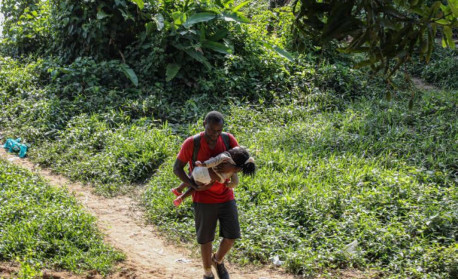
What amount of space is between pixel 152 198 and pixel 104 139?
174cm

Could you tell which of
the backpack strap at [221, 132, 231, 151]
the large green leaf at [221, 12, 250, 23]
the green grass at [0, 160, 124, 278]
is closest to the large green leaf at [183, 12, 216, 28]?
the large green leaf at [221, 12, 250, 23]

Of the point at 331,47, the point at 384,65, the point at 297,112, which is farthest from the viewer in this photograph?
the point at 331,47

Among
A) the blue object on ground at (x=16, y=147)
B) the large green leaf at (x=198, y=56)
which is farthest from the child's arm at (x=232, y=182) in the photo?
the large green leaf at (x=198, y=56)

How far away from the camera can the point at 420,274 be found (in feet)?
16.1

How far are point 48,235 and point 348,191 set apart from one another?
328cm

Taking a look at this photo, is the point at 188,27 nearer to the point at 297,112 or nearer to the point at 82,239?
the point at 297,112

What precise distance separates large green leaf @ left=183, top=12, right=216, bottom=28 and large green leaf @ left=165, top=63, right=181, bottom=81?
2.34 ft

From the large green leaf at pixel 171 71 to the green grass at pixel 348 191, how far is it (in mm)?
1368

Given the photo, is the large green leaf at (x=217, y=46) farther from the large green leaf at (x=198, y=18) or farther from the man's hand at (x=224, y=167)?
the man's hand at (x=224, y=167)

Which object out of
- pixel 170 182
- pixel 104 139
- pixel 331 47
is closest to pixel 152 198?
pixel 170 182

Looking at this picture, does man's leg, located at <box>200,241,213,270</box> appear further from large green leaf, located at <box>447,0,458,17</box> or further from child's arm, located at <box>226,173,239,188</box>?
Result: large green leaf, located at <box>447,0,458,17</box>

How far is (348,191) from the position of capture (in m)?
6.21

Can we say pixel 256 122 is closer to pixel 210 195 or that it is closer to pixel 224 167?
pixel 210 195

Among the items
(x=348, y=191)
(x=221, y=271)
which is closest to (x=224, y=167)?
(x=221, y=271)
